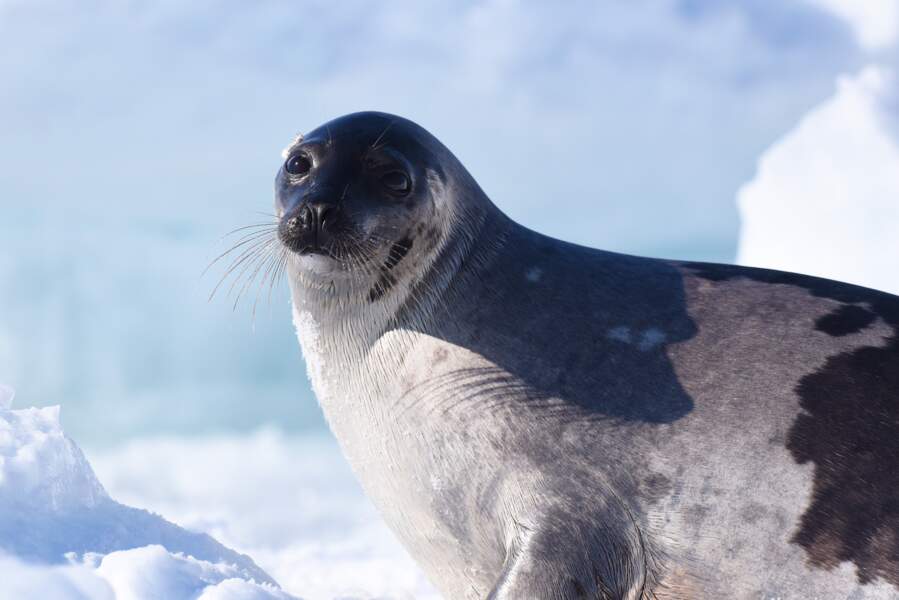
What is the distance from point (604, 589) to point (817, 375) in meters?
1.45

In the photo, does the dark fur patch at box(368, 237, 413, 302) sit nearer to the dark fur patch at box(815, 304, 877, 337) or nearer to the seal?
the seal

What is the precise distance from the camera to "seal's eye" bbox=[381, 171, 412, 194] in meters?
4.95

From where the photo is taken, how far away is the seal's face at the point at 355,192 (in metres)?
4.73

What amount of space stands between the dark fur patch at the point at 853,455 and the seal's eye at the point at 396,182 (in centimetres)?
217

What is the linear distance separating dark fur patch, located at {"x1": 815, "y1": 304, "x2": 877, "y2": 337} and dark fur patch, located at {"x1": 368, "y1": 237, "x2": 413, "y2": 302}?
2.12 metres

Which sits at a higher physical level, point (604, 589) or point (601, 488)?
point (601, 488)

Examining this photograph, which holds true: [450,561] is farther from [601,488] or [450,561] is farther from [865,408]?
[865,408]

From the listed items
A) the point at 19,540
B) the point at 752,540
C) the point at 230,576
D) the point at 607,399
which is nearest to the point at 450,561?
the point at 607,399

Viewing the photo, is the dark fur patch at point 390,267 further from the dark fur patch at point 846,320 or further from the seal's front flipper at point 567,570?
the dark fur patch at point 846,320

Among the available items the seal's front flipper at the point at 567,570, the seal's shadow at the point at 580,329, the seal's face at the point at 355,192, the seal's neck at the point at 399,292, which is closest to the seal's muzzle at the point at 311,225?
the seal's face at the point at 355,192

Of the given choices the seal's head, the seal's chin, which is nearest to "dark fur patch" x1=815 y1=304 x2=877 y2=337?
the seal's head

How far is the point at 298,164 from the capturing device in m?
5.21

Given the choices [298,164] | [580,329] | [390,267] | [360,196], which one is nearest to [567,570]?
[580,329]

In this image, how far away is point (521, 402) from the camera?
463cm
